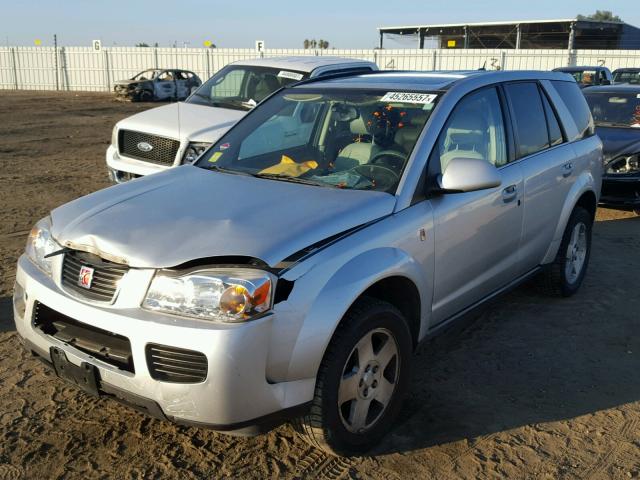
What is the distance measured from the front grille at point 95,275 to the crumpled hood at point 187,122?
4.15 meters

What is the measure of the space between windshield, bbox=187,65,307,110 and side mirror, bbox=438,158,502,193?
5.20 metres

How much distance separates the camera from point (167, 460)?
10.4 feet

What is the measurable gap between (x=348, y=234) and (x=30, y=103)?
25.7m

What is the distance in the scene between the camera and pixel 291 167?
→ 391 cm

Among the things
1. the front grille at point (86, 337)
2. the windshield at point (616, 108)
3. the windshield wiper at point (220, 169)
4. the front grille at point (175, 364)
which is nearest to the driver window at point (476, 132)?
the windshield wiper at point (220, 169)

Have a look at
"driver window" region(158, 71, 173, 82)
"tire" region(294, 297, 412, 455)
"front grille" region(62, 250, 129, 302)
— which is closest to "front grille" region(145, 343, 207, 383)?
"front grille" region(62, 250, 129, 302)

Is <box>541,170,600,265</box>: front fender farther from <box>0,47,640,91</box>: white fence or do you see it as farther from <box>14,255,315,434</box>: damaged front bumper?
<box>0,47,640,91</box>: white fence

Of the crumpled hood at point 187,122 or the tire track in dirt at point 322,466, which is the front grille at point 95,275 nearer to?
the tire track in dirt at point 322,466

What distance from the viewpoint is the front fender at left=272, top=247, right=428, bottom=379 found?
2756 mm

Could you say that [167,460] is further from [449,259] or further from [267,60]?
[267,60]

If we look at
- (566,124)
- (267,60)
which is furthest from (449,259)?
(267,60)

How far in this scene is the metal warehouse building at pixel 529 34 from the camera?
4162 centimetres

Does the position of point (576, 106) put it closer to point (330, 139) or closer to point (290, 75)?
point (330, 139)

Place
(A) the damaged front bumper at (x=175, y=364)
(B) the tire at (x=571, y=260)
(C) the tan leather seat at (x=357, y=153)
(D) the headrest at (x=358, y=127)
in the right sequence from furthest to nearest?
(B) the tire at (x=571, y=260)
(D) the headrest at (x=358, y=127)
(C) the tan leather seat at (x=357, y=153)
(A) the damaged front bumper at (x=175, y=364)
